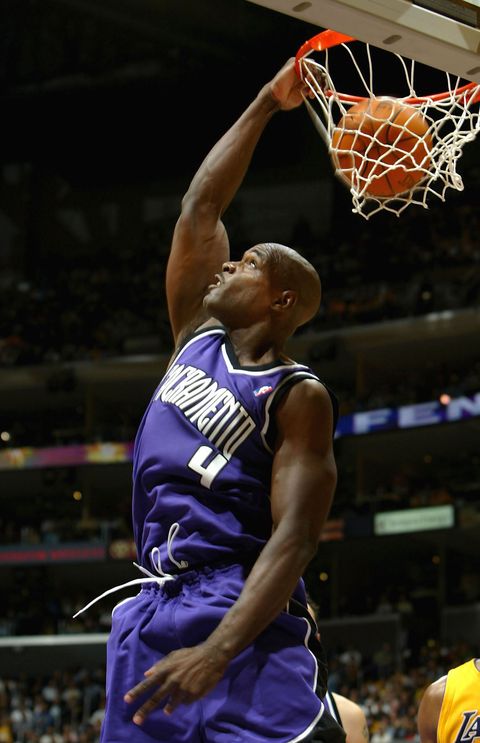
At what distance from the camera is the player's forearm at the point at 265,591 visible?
275cm

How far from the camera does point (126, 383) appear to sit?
83.7ft

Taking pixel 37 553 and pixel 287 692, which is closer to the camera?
pixel 287 692

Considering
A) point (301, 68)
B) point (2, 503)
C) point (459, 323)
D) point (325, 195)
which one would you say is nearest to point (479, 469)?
point (459, 323)

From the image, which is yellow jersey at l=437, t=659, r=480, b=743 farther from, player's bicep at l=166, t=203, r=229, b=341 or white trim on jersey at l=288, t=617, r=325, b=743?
player's bicep at l=166, t=203, r=229, b=341

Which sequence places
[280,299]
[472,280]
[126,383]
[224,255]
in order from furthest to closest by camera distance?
[126,383] < [472,280] < [224,255] < [280,299]

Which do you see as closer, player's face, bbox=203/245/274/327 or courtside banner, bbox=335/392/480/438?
player's face, bbox=203/245/274/327

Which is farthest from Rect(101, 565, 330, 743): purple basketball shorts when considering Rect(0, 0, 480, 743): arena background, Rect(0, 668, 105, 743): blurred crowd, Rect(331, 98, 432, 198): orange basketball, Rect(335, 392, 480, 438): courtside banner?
Rect(335, 392, 480, 438): courtside banner

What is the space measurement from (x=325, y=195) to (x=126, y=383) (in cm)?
610

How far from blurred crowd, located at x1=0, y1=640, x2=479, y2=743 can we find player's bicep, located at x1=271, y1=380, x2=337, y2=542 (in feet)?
43.8

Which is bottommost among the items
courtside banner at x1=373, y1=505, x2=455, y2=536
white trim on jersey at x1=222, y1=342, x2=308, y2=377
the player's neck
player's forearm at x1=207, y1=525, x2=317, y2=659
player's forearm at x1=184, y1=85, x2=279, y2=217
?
courtside banner at x1=373, y1=505, x2=455, y2=536

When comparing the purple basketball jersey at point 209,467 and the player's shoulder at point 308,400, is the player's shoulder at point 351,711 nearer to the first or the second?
the purple basketball jersey at point 209,467

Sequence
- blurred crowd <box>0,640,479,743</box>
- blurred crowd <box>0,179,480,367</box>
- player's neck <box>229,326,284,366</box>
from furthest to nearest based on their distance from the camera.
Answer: blurred crowd <box>0,179,480,367</box>, blurred crowd <box>0,640,479,743</box>, player's neck <box>229,326,284,366</box>

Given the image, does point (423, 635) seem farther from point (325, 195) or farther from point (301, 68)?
point (301, 68)

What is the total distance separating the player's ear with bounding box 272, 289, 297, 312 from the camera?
332 centimetres
